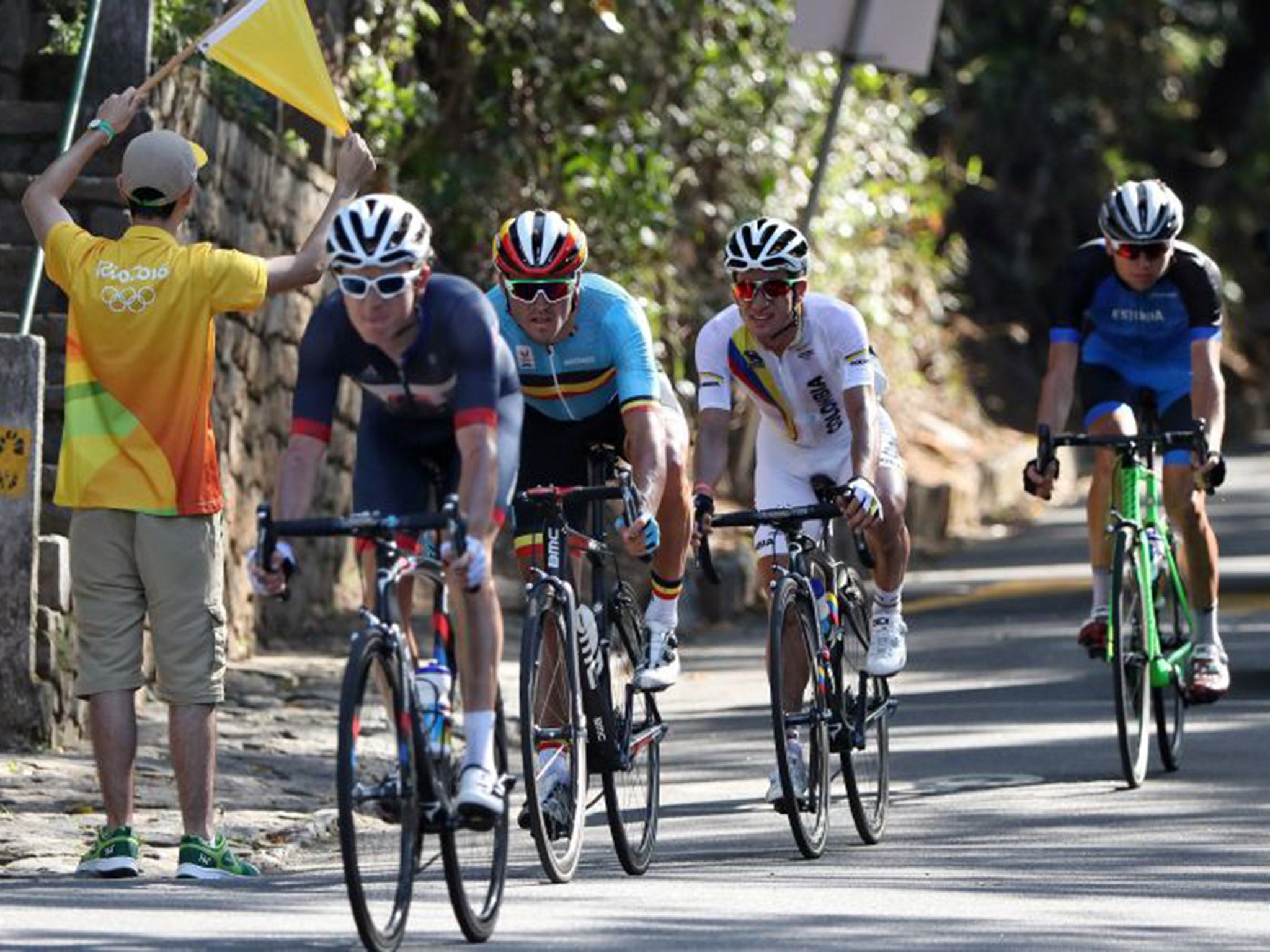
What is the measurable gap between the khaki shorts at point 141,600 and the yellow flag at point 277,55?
2203mm

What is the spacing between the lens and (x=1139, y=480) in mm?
11969

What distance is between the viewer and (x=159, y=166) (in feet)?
30.1

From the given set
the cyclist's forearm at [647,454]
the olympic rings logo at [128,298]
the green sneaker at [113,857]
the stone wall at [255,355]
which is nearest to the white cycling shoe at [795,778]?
the cyclist's forearm at [647,454]

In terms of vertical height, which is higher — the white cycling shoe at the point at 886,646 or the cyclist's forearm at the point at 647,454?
the cyclist's forearm at the point at 647,454

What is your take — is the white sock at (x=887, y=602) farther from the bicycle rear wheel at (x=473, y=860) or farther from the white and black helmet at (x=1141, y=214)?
the bicycle rear wheel at (x=473, y=860)

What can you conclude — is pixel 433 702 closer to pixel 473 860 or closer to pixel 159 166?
pixel 473 860

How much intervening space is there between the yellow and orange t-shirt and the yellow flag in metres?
1.86

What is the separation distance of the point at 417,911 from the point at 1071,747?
15.2 ft

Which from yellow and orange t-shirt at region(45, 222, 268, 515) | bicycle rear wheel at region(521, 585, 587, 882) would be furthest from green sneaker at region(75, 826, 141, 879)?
bicycle rear wheel at region(521, 585, 587, 882)

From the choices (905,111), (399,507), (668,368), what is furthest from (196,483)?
(905,111)

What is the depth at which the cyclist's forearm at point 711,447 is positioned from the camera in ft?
34.2

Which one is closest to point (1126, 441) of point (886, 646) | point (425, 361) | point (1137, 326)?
point (1137, 326)

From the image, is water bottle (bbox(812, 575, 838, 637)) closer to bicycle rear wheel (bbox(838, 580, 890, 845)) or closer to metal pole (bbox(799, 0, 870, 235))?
bicycle rear wheel (bbox(838, 580, 890, 845))

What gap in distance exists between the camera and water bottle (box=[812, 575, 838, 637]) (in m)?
10.1
